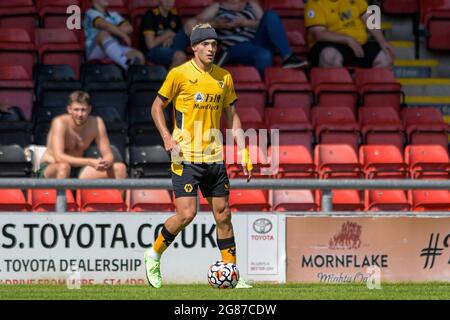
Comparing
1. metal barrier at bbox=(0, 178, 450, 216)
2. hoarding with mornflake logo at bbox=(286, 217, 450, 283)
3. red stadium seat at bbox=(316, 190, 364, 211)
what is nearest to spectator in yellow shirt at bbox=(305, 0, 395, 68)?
red stadium seat at bbox=(316, 190, 364, 211)

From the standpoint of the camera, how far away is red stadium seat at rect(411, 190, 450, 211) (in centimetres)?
1591

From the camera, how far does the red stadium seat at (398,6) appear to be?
785 inches

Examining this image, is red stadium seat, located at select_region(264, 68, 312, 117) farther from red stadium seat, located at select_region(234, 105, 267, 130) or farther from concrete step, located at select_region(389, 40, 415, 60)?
concrete step, located at select_region(389, 40, 415, 60)

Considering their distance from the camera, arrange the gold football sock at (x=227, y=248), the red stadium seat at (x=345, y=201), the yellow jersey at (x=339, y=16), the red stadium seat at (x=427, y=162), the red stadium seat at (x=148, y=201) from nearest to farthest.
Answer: the gold football sock at (x=227, y=248), the red stadium seat at (x=148, y=201), the red stadium seat at (x=345, y=201), the red stadium seat at (x=427, y=162), the yellow jersey at (x=339, y=16)

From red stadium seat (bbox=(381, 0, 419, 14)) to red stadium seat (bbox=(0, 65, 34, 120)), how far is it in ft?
18.8

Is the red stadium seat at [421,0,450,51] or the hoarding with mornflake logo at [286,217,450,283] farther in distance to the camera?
the red stadium seat at [421,0,450,51]

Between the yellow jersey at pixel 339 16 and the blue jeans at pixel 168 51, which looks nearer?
the blue jeans at pixel 168 51

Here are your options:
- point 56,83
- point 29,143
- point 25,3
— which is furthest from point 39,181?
point 25,3

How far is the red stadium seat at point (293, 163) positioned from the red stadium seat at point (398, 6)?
4.68m

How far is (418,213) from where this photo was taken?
A: 13.6m

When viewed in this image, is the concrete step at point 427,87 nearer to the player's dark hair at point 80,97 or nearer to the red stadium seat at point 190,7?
the red stadium seat at point 190,7

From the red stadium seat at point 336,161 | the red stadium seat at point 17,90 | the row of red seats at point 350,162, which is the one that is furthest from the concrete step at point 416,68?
the red stadium seat at point 17,90

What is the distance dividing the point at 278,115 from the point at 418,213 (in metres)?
3.54
